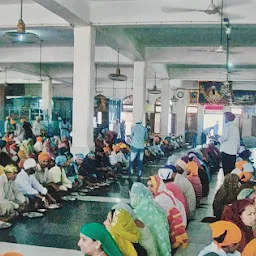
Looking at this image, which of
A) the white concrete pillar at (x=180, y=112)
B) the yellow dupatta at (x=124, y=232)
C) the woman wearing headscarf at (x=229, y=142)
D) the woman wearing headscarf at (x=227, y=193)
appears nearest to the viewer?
the yellow dupatta at (x=124, y=232)

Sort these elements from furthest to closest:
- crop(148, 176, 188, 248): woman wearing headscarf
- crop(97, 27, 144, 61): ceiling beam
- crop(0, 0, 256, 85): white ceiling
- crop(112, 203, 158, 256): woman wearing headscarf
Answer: crop(97, 27, 144, 61): ceiling beam < crop(0, 0, 256, 85): white ceiling < crop(148, 176, 188, 248): woman wearing headscarf < crop(112, 203, 158, 256): woman wearing headscarf

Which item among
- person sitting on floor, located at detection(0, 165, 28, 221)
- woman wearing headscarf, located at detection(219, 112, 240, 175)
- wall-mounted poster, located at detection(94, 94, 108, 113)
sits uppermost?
wall-mounted poster, located at detection(94, 94, 108, 113)

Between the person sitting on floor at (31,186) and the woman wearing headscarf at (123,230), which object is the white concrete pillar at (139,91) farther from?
the woman wearing headscarf at (123,230)

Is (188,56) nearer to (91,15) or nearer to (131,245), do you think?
(91,15)

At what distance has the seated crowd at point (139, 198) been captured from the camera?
316 centimetres

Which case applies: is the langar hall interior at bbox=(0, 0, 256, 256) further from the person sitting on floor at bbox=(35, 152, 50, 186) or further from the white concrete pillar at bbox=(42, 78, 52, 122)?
the white concrete pillar at bbox=(42, 78, 52, 122)

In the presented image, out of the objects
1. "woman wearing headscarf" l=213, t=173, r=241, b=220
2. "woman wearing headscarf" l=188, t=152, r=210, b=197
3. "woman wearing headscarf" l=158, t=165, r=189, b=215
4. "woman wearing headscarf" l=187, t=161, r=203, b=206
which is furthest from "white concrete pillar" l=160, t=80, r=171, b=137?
"woman wearing headscarf" l=213, t=173, r=241, b=220

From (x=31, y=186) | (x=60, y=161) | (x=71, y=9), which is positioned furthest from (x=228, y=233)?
(x=71, y=9)

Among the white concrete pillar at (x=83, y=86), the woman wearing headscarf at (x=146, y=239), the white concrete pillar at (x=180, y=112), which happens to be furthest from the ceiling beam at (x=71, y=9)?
the white concrete pillar at (x=180, y=112)

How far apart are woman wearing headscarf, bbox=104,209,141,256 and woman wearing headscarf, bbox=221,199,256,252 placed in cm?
88

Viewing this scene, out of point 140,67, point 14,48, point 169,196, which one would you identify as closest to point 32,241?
point 169,196

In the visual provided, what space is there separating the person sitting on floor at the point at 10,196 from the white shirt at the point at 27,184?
15cm

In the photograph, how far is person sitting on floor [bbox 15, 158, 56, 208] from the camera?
6.75 meters

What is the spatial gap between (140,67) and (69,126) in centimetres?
Answer: 543
